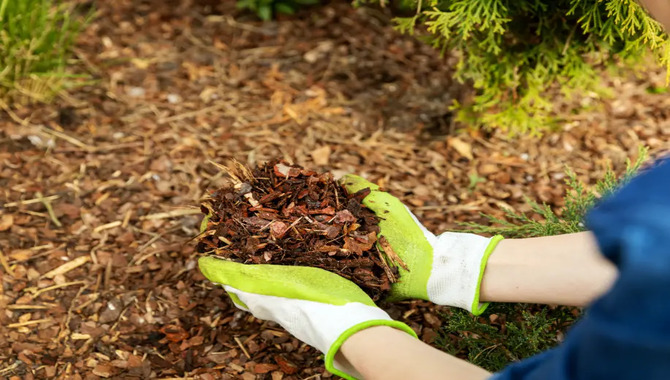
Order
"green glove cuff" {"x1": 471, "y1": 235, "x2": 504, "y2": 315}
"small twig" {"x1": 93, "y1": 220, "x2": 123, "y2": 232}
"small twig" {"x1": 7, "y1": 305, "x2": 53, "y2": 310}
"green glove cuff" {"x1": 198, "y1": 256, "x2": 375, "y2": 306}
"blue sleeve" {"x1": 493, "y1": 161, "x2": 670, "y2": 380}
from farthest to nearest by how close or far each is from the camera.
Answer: "small twig" {"x1": 93, "y1": 220, "x2": 123, "y2": 232}
"small twig" {"x1": 7, "y1": 305, "x2": 53, "y2": 310}
"green glove cuff" {"x1": 471, "y1": 235, "x2": 504, "y2": 315}
"green glove cuff" {"x1": 198, "y1": 256, "x2": 375, "y2": 306}
"blue sleeve" {"x1": 493, "y1": 161, "x2": 670, "y2": 380}

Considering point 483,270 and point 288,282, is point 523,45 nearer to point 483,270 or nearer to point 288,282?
point 483,270

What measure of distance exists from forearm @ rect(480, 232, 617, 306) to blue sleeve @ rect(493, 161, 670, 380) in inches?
32.0

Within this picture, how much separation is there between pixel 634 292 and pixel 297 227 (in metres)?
1.28

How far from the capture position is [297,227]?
2.06 meters

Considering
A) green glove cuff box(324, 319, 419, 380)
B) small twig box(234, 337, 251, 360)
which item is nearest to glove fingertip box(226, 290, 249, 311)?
small twig box(234, 337, 251, 360)

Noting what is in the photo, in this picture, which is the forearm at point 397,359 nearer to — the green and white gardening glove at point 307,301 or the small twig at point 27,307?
the green and white gardening glove at point 307,301

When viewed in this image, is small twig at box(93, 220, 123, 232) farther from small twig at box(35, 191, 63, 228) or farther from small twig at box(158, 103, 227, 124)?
small twig at box(158, 103, 227, 124)

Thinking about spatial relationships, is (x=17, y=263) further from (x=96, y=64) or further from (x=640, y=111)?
(x=640, y=111)

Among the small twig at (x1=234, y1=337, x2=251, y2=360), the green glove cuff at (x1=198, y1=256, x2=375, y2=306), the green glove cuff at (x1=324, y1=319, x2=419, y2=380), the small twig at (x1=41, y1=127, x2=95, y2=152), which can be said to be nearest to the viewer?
the green glove cuff at (x1=324, y1=319, x2=419, y2=380)

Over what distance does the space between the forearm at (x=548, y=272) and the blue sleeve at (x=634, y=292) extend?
0.81 m

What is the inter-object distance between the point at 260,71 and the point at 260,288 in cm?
190

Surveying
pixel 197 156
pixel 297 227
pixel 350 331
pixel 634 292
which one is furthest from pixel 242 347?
pixel 634 292

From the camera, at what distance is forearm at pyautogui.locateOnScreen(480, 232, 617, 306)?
1.78 meters

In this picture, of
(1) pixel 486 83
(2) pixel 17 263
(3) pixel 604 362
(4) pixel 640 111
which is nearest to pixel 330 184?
(1) pixel 486 83
